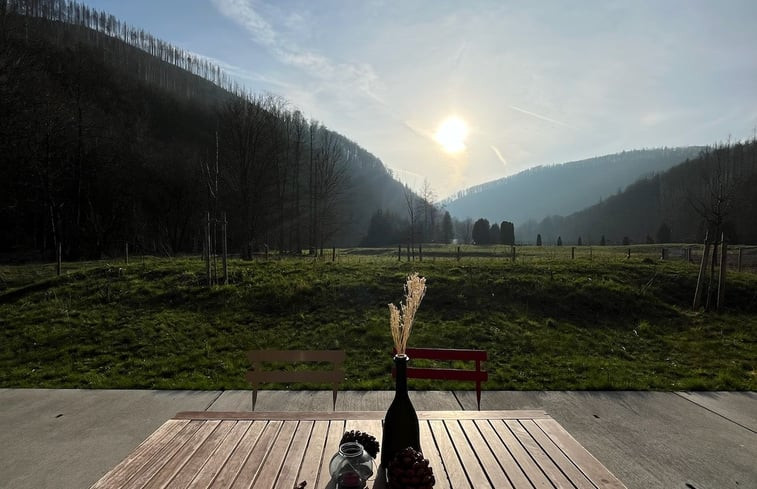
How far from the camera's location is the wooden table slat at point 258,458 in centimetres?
180

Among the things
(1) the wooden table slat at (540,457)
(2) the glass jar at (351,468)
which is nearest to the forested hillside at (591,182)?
(1) the wooden table slat at (540,457)

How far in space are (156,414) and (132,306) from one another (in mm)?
6224

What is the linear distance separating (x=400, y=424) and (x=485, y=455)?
53 centimetres

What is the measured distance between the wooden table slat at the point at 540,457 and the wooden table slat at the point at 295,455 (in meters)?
1.16

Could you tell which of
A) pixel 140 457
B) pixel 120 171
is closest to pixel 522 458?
pixel 140 457

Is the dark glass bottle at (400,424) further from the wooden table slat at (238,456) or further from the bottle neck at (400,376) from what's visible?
the wooden table slat at (238,456)

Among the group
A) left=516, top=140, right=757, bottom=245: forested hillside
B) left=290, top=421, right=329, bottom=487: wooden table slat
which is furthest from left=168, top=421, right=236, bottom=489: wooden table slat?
left=516, top=140, right=757, bottom=245: forested hillside

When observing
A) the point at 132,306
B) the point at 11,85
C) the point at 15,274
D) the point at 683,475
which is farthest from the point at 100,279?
the point at 11,85

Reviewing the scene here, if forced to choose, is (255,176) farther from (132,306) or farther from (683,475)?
(683,475)

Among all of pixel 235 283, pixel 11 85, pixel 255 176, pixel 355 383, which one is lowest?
pixel 355 383

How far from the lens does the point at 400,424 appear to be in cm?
189

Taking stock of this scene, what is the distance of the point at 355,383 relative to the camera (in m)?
5.51

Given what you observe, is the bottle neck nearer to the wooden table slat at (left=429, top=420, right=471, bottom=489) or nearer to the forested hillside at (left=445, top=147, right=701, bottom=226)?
the wooden table slat at (left=429, top=420, right=471, bottom=489)

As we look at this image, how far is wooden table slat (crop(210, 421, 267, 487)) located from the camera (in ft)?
5.94
